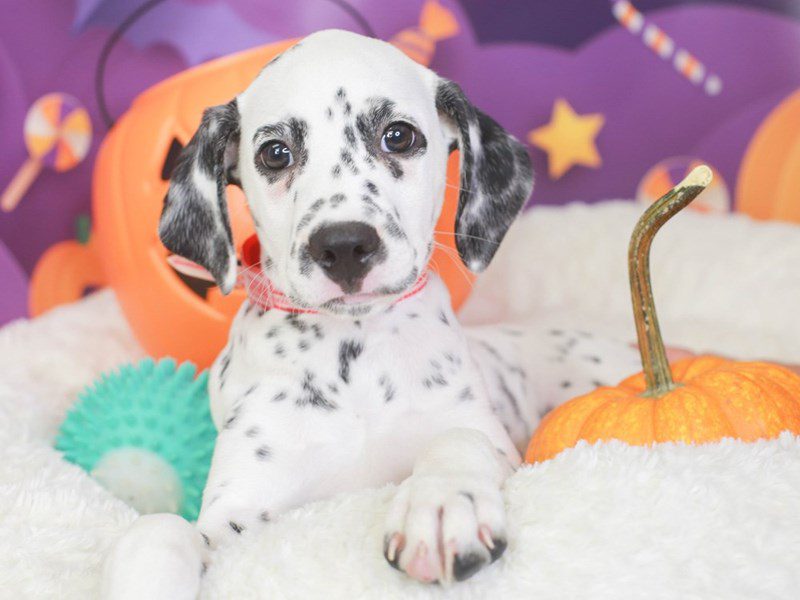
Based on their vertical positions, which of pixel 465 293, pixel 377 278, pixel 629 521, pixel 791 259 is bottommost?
pixel 465 293

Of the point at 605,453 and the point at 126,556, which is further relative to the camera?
the point at 605,453

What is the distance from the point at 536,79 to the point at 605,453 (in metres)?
3.80

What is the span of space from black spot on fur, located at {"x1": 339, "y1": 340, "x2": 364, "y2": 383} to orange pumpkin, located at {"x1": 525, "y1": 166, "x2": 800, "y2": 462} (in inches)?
24.4

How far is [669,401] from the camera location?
A: 251 centimetres

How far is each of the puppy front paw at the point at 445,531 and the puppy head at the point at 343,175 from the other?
1.86 feet

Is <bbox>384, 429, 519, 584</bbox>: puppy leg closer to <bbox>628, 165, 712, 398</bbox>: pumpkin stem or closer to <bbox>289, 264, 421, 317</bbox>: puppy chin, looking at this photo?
<bbox>289, 264, 421, 317</bbox>: puppy chin

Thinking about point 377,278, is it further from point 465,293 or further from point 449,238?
point 465,293

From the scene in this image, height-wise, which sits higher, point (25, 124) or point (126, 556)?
point (126, 556)

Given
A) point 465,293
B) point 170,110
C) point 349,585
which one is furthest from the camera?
point 465,293

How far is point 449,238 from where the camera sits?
139 inches

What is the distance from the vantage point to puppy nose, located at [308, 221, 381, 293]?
2.17 meters

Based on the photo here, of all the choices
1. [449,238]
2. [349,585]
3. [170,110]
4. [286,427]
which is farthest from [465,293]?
[349,585]

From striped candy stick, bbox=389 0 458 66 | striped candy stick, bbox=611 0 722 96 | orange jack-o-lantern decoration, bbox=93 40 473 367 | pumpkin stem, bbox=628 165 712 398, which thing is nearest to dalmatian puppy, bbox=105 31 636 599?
pumpkin stem, bbox=628 165 712 398

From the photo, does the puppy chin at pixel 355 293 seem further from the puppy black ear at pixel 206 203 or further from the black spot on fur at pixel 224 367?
the black spot on fur at pixel 224 367
